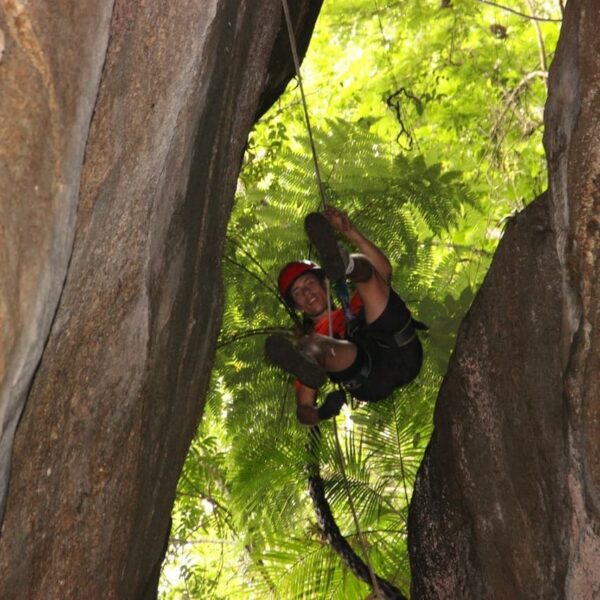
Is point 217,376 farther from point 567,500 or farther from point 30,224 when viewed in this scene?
point 30,224

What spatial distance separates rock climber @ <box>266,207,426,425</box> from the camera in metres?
5.37

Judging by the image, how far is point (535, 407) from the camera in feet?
14.8

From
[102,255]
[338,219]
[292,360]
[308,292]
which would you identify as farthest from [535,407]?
[102,255]

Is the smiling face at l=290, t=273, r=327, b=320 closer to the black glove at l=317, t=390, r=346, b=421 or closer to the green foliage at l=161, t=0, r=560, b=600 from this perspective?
the black glove at l=317, t=390, r=346, b=421

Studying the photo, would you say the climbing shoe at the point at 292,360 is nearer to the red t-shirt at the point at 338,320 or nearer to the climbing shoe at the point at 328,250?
the climbing shoe at the point at 328,250

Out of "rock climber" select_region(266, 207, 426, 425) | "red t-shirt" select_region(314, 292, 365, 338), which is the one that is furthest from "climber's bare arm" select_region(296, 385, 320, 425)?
"red t-shirt" select_region(314, 292, 365, 338)

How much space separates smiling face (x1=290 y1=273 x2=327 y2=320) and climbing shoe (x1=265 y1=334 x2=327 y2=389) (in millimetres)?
923

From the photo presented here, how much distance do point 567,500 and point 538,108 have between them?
7.77 meters

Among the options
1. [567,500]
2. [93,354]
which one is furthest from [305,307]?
[93,354]

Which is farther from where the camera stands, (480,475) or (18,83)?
(480,475)

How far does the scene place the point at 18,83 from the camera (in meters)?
2.24

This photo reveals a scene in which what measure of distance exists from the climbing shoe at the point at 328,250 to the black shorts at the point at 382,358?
0.47 m

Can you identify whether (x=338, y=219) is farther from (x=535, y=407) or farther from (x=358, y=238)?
(x=535, y=407)

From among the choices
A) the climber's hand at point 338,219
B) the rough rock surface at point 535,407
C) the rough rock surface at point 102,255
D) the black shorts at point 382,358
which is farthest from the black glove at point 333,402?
the rough rock surface at point 102,255
